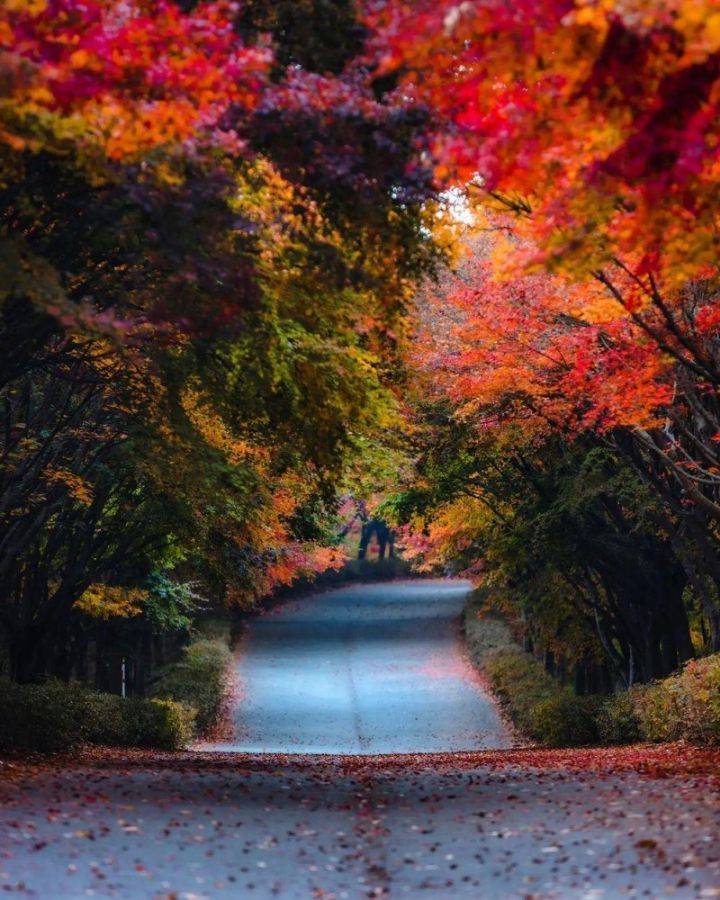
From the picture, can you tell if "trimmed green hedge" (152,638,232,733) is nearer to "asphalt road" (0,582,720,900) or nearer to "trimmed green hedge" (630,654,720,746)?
"asphalt road" (0,582,720,900)

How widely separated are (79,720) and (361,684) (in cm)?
1805

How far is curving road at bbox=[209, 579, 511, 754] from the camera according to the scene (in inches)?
1253

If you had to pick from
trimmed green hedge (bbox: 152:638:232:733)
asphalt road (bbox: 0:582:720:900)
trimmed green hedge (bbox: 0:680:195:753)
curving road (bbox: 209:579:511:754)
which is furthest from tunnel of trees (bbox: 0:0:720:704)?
trimmed green hedge (bbox: 152:638:232:733)

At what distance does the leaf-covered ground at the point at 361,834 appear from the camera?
27.7 feet

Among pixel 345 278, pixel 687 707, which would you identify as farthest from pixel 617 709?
pixel 345 278

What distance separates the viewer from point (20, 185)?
454 inches

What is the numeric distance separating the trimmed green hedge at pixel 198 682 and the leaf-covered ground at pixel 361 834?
18444 millimetres

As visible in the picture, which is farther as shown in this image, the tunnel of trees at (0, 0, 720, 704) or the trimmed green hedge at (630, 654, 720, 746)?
the trimmed green hedge at (630, 654, 720, 746)

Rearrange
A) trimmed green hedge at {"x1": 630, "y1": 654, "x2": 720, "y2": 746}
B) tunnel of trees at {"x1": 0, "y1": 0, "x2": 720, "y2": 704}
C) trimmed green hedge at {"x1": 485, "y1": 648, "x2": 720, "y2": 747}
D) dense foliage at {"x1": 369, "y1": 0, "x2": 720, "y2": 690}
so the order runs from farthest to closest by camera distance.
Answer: trimmed green hedge at {"x1": 485, "y1": 648, "x2": 720, "y2": 747} < trimmed green hedge at {"x1": 630, "y1": 654, "x2": 720, "y2": 746} < tunnel of trees at {"x1": 0, "y1": 0, "x2": 720, "y2": 704} < dense foliage at {"x1": 369, "y1": 0, "x2": 720, "y2": 690}

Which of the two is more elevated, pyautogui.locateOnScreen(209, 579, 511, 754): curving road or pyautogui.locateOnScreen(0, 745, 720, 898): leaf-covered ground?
pyautogui.locateOnScreen(0, 745, 720, 898): leaf-covered ground

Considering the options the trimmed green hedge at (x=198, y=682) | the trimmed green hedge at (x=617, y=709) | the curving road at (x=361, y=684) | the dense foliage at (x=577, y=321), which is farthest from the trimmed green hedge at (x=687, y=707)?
the trimmed green hedge at (x=198, y=682)

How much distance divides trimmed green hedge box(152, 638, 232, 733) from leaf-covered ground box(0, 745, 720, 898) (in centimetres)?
1844

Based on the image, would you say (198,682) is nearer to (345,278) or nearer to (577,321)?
(577,321)

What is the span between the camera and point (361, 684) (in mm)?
39938
